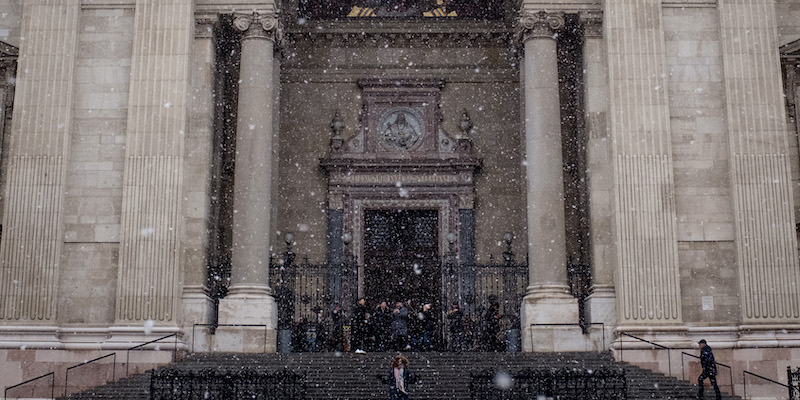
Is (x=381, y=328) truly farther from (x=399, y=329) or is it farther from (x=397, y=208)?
(x=397, y=208)

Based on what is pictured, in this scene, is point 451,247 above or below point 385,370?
above

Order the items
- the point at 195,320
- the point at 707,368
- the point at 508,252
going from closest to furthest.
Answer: the point at 707,368 < the point at 195,320 < the point at 508,252

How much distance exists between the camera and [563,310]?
861 inches

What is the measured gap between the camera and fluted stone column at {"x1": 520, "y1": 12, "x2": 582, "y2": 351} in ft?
71.7

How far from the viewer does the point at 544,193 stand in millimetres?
22656

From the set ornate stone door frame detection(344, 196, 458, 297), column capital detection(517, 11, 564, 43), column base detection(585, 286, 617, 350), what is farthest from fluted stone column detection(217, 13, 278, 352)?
column base detection(585, 286, 617, 350)

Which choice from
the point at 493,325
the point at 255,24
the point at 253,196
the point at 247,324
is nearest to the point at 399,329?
the point at 493,325

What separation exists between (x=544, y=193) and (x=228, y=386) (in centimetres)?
947

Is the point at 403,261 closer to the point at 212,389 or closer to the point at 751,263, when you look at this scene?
the point at 751,263

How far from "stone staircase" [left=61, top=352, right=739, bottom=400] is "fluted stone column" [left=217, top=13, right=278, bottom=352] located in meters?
1.32

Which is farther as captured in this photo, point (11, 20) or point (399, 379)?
point (11, 20)

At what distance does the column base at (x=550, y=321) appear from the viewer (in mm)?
21500

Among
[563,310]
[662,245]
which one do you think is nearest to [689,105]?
[662,245]

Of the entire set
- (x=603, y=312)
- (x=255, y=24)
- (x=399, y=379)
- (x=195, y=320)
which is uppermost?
(x=255, y=24)
